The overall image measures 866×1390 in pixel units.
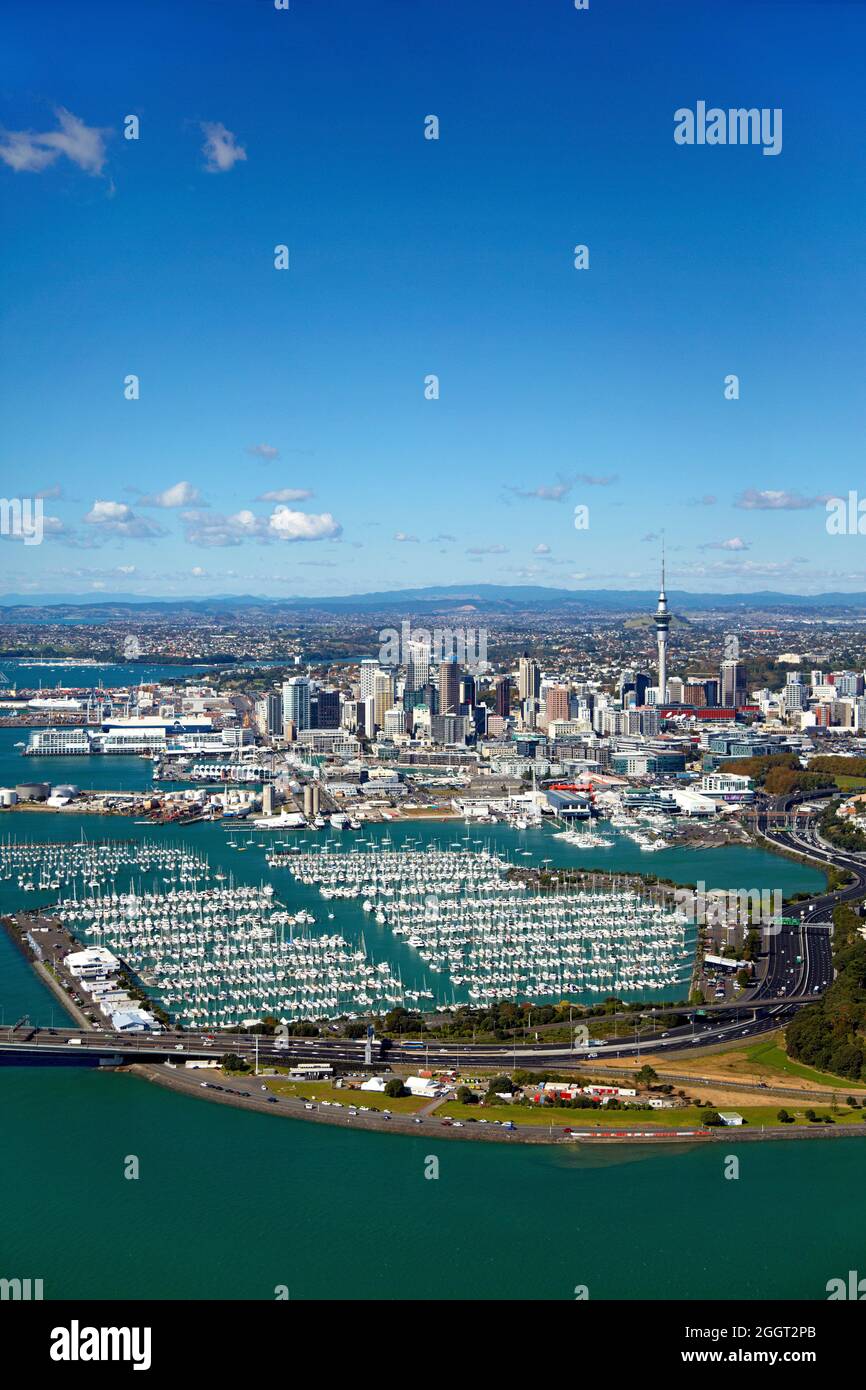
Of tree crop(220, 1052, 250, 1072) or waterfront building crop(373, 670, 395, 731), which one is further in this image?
waterfront building crop(373, 670, 395, 731)

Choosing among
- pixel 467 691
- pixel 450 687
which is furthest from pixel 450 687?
pixel 467 691

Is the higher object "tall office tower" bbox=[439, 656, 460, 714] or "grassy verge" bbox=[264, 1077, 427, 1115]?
"tall office tower" bbox=[439, 656, 460, 714]

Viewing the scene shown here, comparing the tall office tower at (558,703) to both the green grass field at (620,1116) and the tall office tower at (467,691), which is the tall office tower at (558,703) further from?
the green grass field at (620,1116)

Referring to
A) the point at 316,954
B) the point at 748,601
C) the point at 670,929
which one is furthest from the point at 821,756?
the point at 748,601

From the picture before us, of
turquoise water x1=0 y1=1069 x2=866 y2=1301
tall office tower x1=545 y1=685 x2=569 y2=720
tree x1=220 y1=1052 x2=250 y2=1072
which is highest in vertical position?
tall office tower x1=545 y1=685 x2=569 y2=720

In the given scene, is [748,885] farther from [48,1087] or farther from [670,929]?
[48,1087]

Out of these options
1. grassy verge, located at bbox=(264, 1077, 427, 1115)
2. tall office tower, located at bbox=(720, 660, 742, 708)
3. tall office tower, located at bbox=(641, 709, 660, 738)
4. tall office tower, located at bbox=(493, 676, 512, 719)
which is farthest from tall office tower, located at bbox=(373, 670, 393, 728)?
grassy verge, located at bbox=(264, 1077, 427, 1115)

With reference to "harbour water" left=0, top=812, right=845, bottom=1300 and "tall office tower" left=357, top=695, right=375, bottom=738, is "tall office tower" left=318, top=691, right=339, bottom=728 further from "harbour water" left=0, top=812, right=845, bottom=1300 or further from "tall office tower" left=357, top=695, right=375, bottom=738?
"harbour water" left=0, top=812, right=845, bottom=1300
